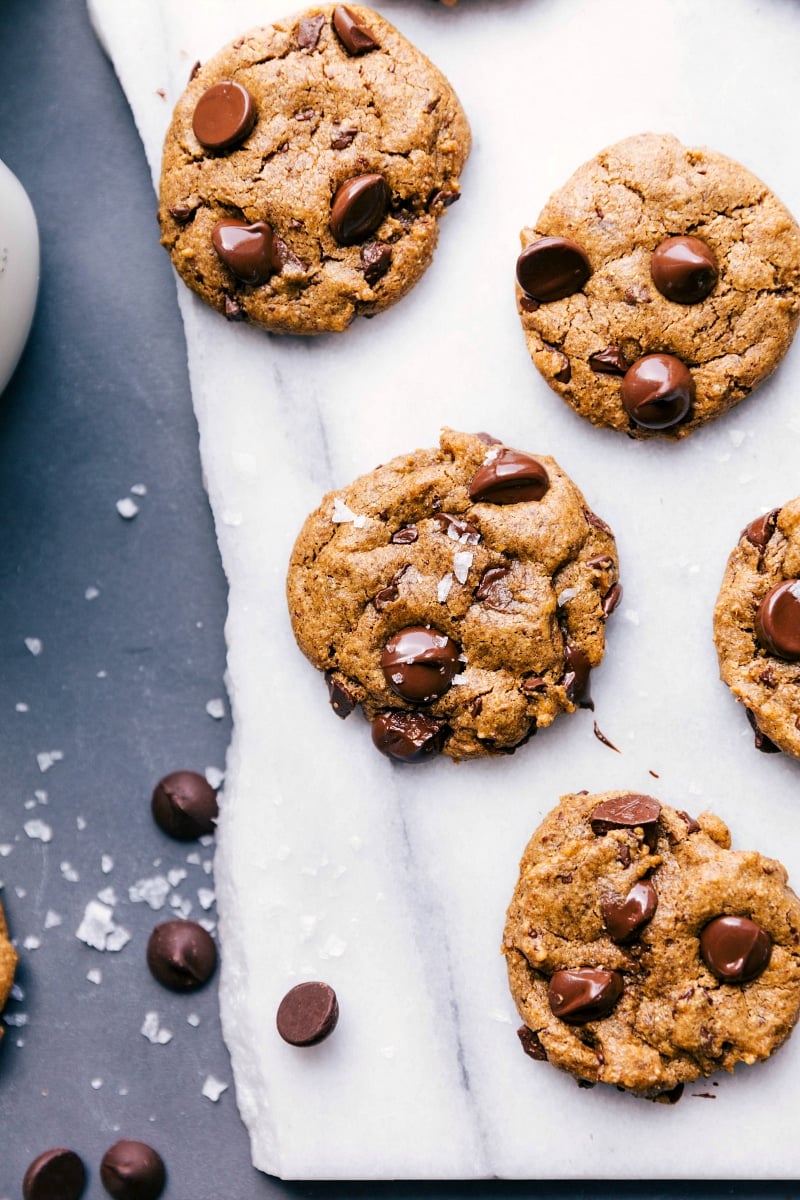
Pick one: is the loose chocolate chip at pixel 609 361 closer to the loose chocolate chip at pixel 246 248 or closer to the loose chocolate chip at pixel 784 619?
the loose chocolate chip at pixel 784 619

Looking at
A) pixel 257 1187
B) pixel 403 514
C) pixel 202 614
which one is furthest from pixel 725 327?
pixel 257 1187

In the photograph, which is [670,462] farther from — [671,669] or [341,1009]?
[341,1009]

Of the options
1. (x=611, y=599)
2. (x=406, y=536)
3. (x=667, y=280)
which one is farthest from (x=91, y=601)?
(x=667, y=280)

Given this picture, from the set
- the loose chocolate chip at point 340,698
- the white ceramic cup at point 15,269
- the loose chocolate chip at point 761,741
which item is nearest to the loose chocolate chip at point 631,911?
the loose chocolate chip at point 761,741

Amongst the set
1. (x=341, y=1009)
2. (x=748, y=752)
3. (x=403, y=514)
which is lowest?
(x=341, y=1009)

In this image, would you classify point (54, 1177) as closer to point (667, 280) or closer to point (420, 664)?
point (420, 664)

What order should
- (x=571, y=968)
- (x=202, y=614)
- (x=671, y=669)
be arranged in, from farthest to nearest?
(x=202, y=614), (x=671, y=669), (x=571, y=968)

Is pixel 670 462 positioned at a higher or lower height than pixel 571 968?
higher
